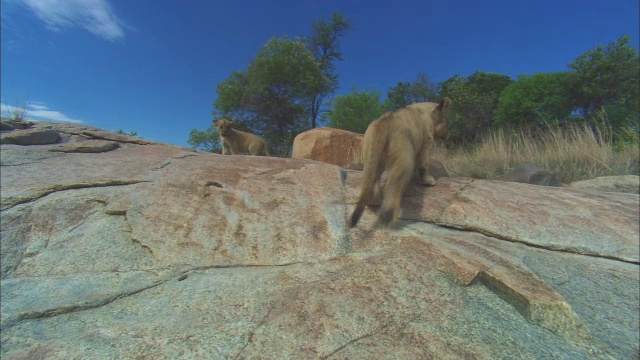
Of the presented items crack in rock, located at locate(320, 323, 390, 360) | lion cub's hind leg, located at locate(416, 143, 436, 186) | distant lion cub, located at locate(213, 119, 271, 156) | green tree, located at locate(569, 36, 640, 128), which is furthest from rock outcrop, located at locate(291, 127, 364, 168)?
green tree, located at locate(569, 36, 640, 128)

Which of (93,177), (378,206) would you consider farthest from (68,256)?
(378,206)

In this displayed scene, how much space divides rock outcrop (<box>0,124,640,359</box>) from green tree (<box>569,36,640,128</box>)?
1222 cm

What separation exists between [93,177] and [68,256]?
1585 millimetres

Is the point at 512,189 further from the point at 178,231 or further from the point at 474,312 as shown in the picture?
the point at 178,231

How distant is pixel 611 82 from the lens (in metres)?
13.6

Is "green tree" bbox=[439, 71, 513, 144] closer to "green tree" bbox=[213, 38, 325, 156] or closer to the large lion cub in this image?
"green tree" bbox=[213, 38, 325, 156]

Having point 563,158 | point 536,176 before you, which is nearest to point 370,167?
point 536,176

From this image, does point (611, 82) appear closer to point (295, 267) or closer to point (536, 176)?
point (536, 176)

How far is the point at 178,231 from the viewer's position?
336 centimetres

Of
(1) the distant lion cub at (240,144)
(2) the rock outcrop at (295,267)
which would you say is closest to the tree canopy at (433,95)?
(1) the distant lion cub at (240,144)

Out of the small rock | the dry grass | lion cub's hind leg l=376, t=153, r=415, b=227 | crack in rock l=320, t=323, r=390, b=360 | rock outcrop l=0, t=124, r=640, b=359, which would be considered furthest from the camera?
the dry grass

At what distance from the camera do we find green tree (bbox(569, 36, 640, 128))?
13.2 m

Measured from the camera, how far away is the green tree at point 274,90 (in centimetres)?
2184

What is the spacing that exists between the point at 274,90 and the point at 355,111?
19.4 ft
